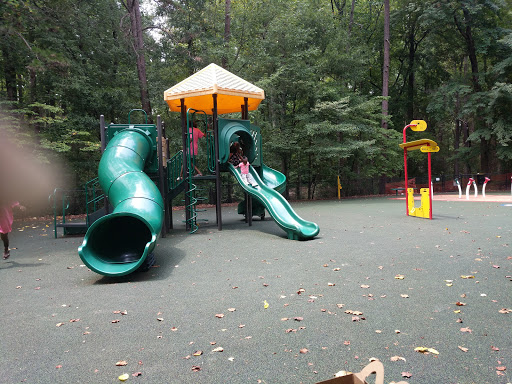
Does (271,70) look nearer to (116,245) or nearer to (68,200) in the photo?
(68,200)

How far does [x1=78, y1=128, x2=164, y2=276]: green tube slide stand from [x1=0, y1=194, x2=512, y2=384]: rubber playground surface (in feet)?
1.10

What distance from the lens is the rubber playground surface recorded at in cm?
278

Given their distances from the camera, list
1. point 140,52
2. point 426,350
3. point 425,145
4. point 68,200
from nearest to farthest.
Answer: point 426,350, point 425,145, point 68,200, point 140,52

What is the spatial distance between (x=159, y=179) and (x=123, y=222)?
12.7ft

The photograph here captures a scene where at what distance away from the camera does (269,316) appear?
12.5ft

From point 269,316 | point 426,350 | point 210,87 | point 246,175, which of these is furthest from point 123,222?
point 426,350

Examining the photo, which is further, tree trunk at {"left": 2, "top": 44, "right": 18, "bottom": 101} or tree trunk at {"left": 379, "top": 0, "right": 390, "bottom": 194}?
tree trunk at {"left": 379, "top": 0, "right": 390, "bottom": 194}

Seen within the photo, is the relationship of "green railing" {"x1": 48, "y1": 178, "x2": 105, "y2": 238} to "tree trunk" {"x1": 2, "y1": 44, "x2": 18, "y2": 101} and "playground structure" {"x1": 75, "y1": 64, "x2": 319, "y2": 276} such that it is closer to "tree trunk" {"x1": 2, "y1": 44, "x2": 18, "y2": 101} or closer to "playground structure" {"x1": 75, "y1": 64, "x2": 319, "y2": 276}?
"playground structure" {"x1": 75, "y1": 64, "x2": 319, "y2": 276}

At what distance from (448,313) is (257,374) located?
2.21m

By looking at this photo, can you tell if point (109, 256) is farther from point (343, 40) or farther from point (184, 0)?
point (343, 40)

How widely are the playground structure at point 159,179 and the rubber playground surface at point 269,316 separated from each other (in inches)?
22.1

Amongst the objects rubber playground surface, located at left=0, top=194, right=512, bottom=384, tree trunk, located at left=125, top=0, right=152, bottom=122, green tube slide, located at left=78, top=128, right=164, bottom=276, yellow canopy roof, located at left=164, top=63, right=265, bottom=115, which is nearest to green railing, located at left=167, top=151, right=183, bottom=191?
yellow canopy roof, located at left=164, top=63, right=265, bottom=115

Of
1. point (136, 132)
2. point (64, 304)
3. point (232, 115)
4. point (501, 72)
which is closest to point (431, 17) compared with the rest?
point (501, 72)

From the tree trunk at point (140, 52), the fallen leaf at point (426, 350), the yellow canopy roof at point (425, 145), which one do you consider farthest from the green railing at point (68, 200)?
the yellow canopy roof at point (425, 145)
